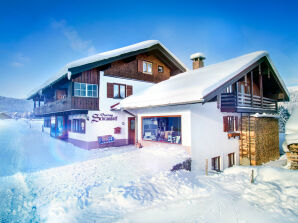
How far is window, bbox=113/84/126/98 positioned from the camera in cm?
1409

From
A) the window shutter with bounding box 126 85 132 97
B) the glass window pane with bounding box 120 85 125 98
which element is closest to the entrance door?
the glass window pane with bounding box 120 85 125 98

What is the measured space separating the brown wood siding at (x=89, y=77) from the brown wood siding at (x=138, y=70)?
0.94m

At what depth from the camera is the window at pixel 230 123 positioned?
1161 cm

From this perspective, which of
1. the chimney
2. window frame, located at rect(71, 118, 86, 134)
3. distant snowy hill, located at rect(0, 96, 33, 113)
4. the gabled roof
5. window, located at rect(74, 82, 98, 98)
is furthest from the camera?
distant snowy hill, located at rect(0, 96, 33, 113)

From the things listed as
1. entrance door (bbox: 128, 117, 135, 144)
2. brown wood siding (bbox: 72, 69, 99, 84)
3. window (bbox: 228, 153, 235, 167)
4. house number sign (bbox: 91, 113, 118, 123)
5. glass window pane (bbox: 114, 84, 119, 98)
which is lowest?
window (bbox: 228, 153, 235, 167)

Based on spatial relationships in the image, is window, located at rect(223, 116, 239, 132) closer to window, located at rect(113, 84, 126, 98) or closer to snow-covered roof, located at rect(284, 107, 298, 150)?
snow-covered roof, located at rect(284, 107, 298, 150)

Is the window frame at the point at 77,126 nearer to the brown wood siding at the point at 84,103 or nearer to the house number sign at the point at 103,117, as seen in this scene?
the house number sign at the point at 103,117

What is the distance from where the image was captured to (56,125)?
1873cm

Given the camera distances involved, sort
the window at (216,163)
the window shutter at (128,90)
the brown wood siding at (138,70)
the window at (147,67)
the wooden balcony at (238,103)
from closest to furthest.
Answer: the wooden balcony at (238,103), the window at (216,163), the brown wood siding at (138,70), the window shutter at (128,90), the window at (147,67)

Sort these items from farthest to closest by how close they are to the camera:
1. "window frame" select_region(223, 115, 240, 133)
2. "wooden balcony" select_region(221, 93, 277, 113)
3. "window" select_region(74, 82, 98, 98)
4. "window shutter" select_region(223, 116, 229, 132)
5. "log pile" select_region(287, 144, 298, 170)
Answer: "window" select_region(74, 82, 98, 98) < "window frame" select_region(223, 115, 240, 133) < "window shutter" select_region(223, 116, 229, 132) < "wooden balcony" select_region(221, 93, 277, 113) < "log pile" select_region(287, 144, 298, 170)

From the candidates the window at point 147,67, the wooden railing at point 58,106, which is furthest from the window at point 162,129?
the window at point 147,67

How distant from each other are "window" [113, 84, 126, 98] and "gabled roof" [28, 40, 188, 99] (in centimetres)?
230

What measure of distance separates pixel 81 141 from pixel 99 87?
4669 mm

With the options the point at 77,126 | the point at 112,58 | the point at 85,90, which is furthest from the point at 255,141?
the point at 77,126
